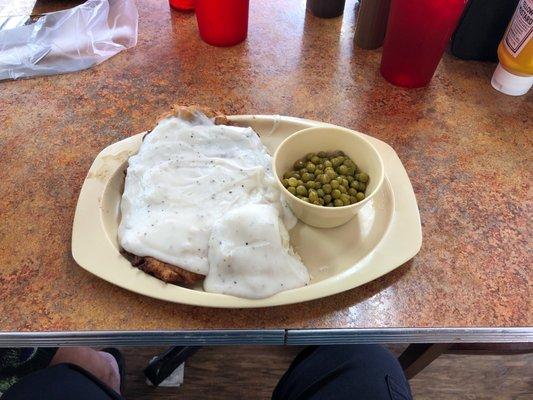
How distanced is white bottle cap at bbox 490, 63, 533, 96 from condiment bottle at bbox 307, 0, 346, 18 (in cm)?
44

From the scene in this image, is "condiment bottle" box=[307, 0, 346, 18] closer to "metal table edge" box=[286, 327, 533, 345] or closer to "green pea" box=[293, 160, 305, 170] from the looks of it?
"green pea" box=[293, 160, 305, 170]

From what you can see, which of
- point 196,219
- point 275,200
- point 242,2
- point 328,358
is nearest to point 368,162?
point 275,200

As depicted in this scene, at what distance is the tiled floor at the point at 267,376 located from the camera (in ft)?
3.84

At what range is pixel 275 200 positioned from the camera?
0.71 metres

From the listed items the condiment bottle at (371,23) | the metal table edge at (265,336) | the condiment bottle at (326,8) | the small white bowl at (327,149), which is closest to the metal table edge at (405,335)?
the metal table edge at (265,336)

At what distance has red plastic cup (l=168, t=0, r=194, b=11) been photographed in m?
1.15

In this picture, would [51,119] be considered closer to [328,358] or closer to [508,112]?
[328,358]

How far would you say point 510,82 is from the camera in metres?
0.96

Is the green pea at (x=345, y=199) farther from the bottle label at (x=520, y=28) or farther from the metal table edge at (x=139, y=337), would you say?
the bottle label at (x=520, y=28)

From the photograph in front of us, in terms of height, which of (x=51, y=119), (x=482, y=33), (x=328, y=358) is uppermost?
(x=482, y=33)

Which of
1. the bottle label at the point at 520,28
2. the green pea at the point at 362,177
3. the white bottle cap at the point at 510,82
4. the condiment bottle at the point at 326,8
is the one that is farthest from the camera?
the condiment bottle at the point at 326,8

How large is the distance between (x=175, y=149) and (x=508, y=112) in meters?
0.74

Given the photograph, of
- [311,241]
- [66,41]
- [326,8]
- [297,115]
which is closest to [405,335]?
[311,241]

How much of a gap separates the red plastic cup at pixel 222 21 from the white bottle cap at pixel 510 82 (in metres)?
0.62
